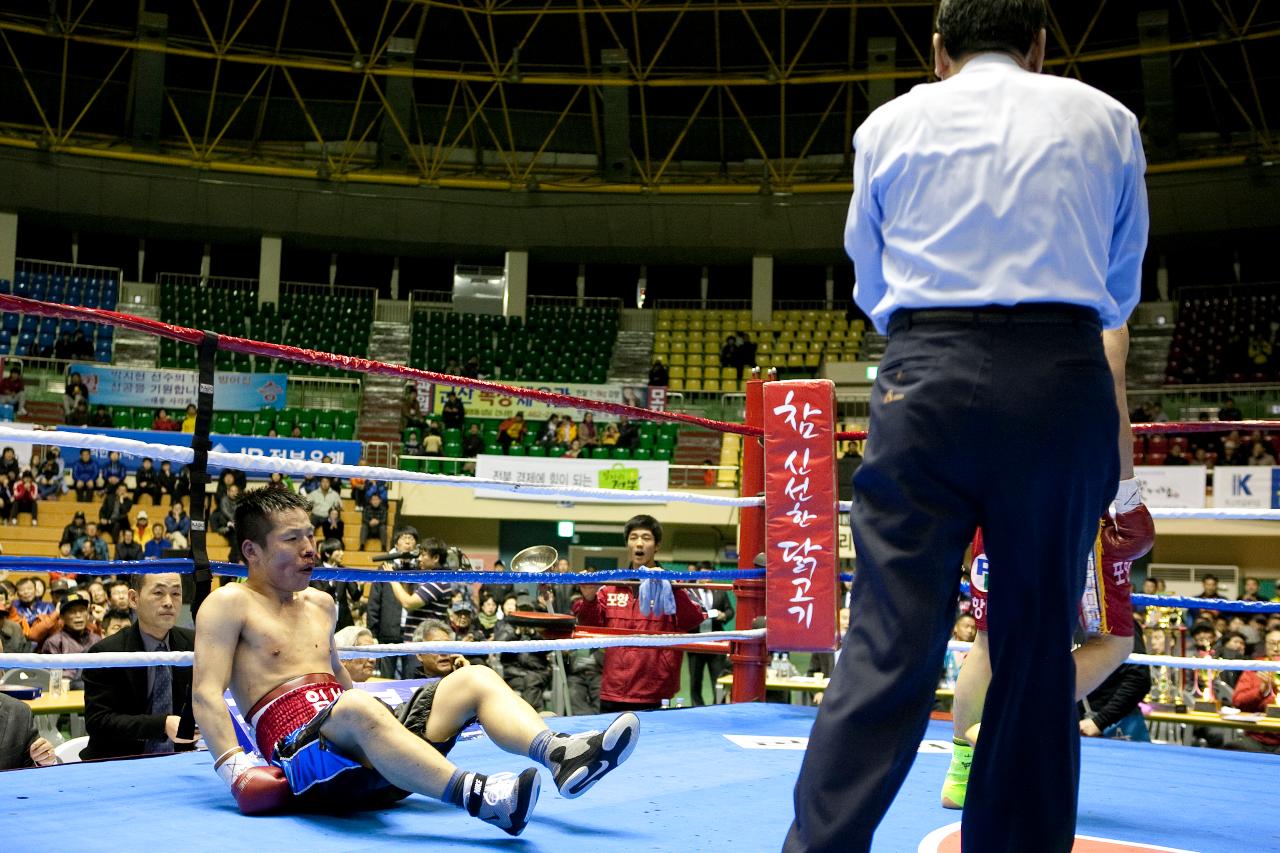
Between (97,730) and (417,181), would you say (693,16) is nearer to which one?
(417,181)

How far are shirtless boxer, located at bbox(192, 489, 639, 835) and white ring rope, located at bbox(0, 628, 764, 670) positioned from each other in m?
0.11

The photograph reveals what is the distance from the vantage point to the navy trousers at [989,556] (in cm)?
125

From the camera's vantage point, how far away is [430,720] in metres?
2.27

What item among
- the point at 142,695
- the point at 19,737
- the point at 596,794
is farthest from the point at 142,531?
the point at 596,794

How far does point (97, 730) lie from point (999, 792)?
2.32m

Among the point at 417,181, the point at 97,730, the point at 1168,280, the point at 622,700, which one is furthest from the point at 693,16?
the point at 97,730

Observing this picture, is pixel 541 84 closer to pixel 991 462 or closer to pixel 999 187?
pixel 999 187

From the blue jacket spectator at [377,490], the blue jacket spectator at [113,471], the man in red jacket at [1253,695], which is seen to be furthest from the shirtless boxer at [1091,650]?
the blue jacket spectator at [113,471]

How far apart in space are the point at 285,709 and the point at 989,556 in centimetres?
145

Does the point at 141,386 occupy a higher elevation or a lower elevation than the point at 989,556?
higher

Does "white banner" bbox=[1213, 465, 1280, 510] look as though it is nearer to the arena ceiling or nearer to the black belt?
the arena ceiling

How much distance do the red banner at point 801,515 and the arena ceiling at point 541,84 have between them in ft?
45.4

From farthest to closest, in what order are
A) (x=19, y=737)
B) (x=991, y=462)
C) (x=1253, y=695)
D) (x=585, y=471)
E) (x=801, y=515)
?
(x=585, y=471) < (x=1253, y=695) < (x=801, y=515) < (x=19, y=737) < (x=991, y=462)

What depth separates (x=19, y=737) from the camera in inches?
136
